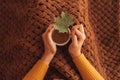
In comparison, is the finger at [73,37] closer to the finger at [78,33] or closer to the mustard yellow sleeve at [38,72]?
the finger at [78,33]

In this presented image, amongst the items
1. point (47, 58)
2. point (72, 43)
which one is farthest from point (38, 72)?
point (72, 43)

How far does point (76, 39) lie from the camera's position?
95 cm

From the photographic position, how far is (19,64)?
1008 millimetres

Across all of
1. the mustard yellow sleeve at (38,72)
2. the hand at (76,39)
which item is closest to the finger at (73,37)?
the hand at (76,39)

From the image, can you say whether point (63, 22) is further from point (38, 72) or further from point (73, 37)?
point (38, 72)

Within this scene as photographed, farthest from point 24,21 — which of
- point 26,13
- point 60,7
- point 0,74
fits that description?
point 0,74

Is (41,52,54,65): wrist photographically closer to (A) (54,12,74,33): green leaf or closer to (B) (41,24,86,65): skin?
(B) (41,24,86,65): skin

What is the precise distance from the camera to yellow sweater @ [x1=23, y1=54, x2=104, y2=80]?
3.15 ft

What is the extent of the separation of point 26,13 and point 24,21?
4 cm

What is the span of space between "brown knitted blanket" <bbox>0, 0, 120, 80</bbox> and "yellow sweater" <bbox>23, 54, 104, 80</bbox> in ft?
0.09

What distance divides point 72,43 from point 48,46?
87 mm

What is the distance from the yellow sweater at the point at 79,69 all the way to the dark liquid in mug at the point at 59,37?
82mm

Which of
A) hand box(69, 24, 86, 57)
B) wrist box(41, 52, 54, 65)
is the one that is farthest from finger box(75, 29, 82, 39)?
wrist box(41, 52, 54, 65)

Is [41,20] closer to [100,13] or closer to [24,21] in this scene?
[24,21]
